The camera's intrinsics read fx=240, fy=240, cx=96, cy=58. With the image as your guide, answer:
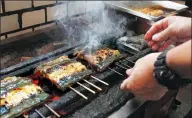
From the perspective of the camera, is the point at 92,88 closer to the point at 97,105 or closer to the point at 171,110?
the point at 97,105

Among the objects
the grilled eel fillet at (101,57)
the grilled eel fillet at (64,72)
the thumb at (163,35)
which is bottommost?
the grilled eel fillet at (64,72)

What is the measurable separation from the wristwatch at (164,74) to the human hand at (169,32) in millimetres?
377

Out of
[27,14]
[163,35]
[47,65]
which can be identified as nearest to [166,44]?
[163,35]

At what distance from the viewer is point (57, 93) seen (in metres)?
1.43

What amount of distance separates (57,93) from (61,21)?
94 centimetres

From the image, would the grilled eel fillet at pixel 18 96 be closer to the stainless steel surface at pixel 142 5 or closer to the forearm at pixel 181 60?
the forearm at pixel 181 60

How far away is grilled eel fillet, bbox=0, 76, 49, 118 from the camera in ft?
3.87

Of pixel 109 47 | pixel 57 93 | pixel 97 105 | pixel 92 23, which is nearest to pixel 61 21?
pixel 92 23

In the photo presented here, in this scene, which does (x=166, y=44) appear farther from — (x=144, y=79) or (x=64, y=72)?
(x=64, y=72)

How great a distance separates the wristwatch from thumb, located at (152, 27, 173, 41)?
408mm

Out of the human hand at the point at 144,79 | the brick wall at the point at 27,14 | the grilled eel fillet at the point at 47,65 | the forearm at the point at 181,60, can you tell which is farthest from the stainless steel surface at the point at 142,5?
the forearm at the point at 181,60

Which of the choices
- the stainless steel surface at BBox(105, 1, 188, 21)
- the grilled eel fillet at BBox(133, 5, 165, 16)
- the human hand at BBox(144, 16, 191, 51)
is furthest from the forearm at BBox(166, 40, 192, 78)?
the grilled eel fillet at BBox(133, 5, 165, 16)

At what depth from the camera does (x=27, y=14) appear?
194 cm

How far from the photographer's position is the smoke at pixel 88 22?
1970mm
